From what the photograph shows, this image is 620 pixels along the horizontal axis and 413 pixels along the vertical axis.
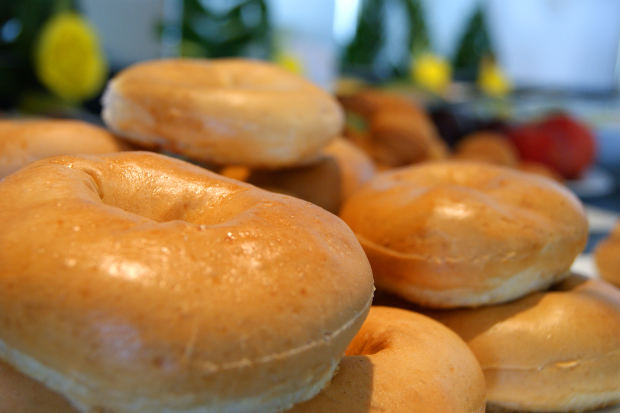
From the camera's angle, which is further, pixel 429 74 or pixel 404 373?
pixel 429 74

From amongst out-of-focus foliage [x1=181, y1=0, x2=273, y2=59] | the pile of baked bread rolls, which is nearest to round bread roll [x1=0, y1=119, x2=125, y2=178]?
the pile of baked bread rolls

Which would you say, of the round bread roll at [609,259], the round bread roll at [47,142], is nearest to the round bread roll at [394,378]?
the round bread roll at [47,142]

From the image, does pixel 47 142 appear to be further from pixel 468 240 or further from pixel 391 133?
pixel 391 133

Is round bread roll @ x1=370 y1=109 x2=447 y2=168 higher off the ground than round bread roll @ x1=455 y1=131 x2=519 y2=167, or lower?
higher

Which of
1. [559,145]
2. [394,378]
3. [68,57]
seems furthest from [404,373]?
[559,145]

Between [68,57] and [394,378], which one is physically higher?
[394,378]

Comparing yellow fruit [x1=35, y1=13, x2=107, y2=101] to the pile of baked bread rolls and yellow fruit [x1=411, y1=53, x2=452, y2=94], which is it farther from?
yellow fruit [x1=411, y1=53, x2=452, y2=94]

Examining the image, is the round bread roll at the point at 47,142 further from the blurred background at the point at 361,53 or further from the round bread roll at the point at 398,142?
the round bread roll at the point at 398,142
